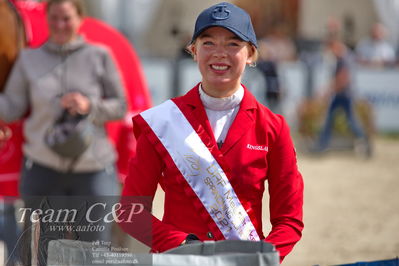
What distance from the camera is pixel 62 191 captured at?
4.26m

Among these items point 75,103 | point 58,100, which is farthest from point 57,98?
point 75,103

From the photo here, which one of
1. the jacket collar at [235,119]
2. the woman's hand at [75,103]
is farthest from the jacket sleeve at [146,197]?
the woman's hand at [75,103]

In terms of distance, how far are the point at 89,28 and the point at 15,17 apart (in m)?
0.56

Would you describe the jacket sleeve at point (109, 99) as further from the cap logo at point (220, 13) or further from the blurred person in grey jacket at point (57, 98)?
the cap logo at point (220, 13)

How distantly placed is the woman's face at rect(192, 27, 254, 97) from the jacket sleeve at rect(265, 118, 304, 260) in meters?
0.24

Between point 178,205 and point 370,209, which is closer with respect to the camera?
point 178,205

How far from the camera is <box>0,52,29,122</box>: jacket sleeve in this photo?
4.22 meters

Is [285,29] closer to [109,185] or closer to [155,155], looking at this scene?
[109,185]

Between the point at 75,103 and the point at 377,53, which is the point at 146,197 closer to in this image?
the point at 75,103

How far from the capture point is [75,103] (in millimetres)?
4137

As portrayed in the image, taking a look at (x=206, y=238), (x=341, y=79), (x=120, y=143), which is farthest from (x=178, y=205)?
(x=341, y=79)

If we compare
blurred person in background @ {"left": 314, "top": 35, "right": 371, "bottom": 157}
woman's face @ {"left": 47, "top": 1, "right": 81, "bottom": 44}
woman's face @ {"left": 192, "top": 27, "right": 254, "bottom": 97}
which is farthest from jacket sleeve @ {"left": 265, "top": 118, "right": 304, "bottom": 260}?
blurred person in background @ {"left": 314, "top": 35, "right": 371, "bottom": 157}

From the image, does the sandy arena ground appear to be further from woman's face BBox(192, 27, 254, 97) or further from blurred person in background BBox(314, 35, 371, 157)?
woman's face BBox(192, 27, 254, 97)

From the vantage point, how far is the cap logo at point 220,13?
89.7 inches
